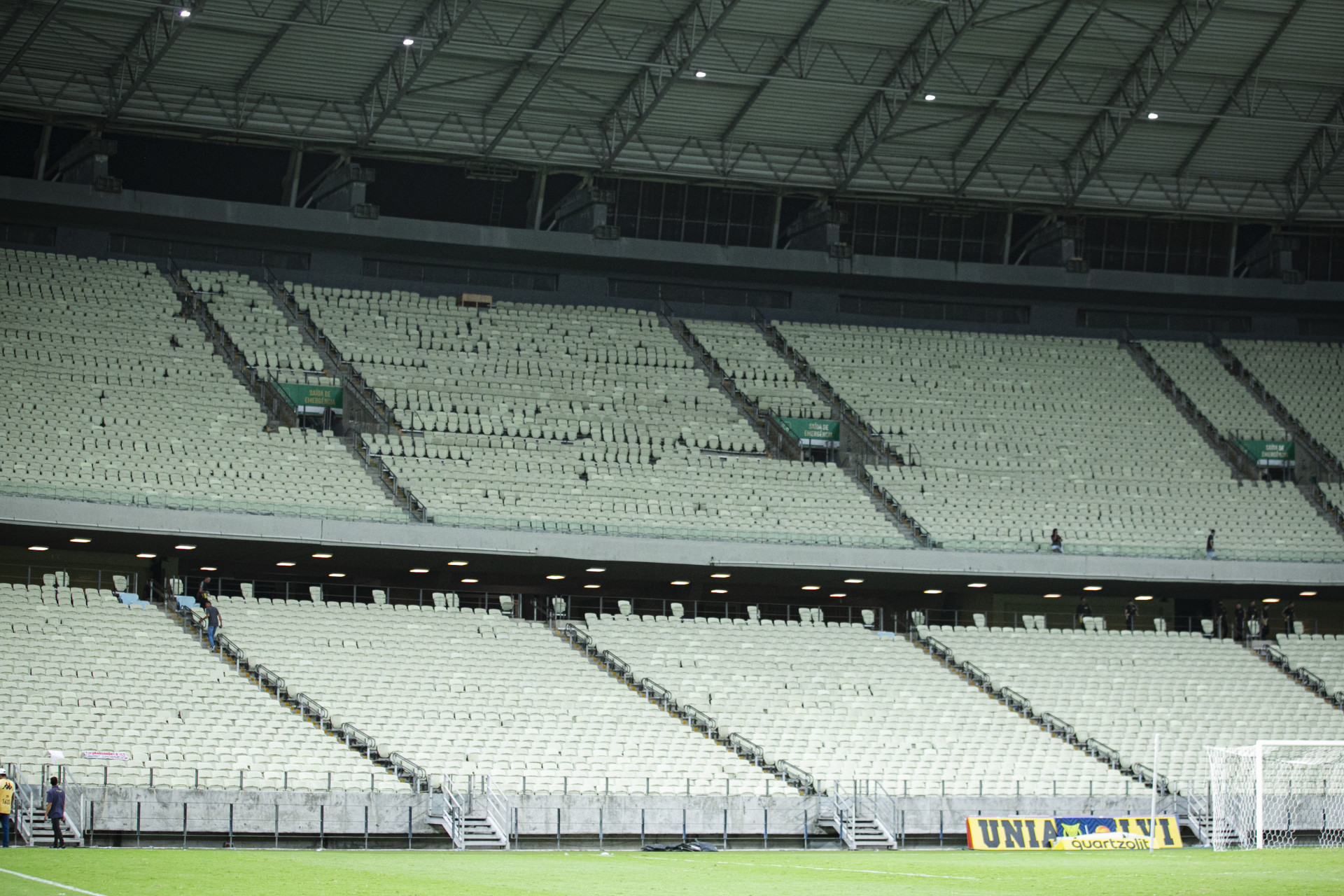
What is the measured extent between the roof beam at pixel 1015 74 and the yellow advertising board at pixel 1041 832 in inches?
880

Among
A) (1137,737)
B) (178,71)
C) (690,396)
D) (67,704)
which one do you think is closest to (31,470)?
(67,704)

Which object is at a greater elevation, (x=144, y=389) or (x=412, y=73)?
(x=412, y=73)

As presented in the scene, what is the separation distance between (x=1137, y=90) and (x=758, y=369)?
15.0 metres

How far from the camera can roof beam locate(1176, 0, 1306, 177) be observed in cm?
4578

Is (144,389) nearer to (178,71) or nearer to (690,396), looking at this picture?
(178,71)

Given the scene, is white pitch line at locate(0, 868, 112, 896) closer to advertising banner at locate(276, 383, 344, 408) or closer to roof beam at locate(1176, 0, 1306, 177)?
advertising banner at locate(276, 383, 344, 408)

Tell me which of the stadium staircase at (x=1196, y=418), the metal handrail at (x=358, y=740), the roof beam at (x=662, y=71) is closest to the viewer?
the metal handrail at (x=358, y=740)

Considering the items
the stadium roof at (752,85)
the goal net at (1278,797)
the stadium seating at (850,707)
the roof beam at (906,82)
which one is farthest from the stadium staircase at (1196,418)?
the goal net at (1278,797)

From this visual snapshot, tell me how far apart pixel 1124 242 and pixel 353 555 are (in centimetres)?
3219

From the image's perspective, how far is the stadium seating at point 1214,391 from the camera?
181 ft

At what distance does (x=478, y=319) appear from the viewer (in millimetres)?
53188

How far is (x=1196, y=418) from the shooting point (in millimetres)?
55500

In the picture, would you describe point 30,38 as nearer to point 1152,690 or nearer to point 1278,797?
point 1152,690

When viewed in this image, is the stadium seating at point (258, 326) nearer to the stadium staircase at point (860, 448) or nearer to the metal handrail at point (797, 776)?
the stadium staircase at point (860, 448)
